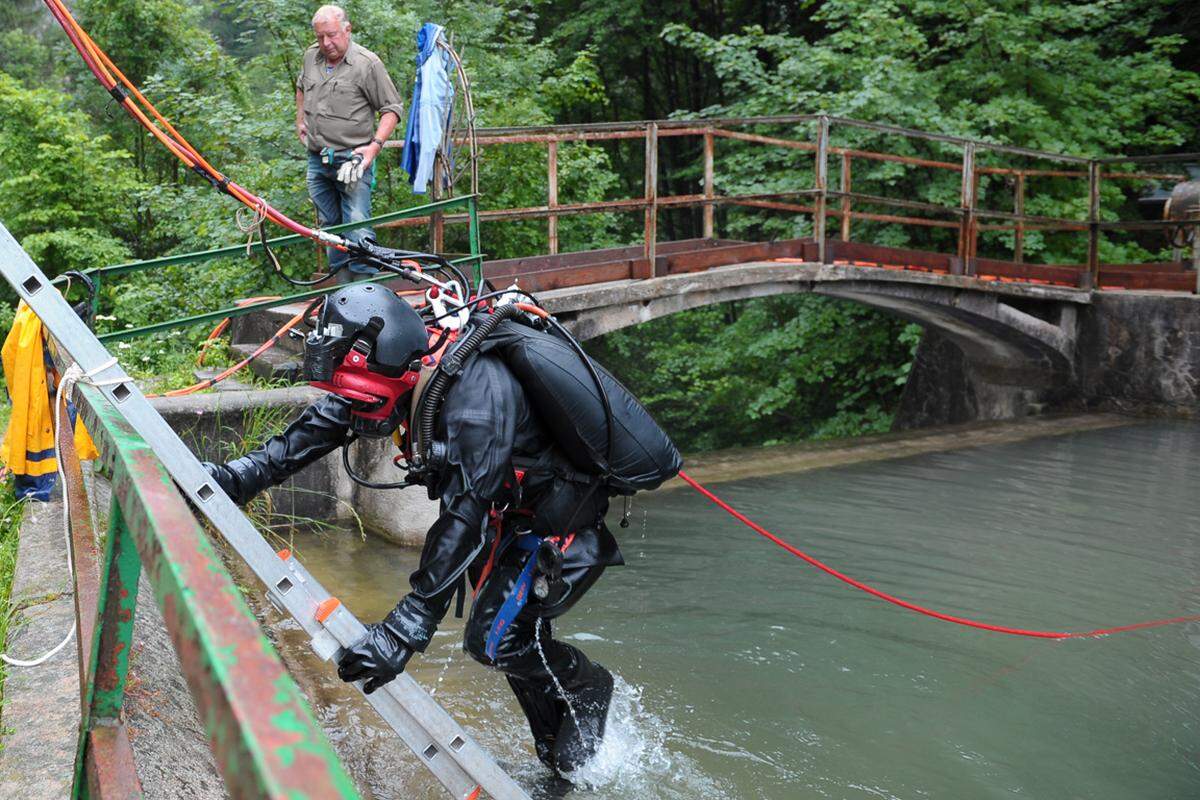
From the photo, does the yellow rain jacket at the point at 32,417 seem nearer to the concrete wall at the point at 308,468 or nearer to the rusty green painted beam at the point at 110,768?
the concrete wall at the point at 308,468

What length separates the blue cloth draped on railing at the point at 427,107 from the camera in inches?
320

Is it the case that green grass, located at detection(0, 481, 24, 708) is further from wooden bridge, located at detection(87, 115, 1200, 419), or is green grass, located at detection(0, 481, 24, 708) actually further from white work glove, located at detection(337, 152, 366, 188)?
white work glove, located at detection(337, 152, 366, 188)

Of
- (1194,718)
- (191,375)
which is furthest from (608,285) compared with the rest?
(1194,718)

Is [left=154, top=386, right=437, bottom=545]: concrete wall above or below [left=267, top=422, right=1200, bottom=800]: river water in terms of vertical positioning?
above

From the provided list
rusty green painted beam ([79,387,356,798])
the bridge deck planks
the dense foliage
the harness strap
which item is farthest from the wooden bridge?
rusty green painted beam ([79,387,356,798])

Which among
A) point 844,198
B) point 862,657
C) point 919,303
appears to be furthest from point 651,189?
point 862,657

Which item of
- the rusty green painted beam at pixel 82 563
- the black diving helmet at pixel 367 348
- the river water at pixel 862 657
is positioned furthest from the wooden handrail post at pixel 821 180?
the rusty green painted beam at pixel 82 563

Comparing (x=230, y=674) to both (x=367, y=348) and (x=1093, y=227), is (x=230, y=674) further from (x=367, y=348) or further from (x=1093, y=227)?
(x=1093, y=227)

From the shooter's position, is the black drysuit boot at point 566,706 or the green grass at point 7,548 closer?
the green grass at point 7,548

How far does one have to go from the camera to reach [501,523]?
12.6ft

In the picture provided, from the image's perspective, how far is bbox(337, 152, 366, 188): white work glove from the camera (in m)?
7.35

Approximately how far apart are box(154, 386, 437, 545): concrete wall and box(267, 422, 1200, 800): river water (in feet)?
0.76

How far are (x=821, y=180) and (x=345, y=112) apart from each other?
4.79 meters

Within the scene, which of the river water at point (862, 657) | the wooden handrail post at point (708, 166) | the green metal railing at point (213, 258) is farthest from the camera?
the wooden handrail post at point (708, 166)
